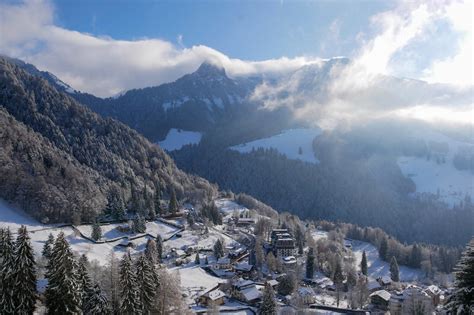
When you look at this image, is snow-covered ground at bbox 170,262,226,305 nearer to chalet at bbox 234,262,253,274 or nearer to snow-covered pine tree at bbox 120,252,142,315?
chalet at bbox 234,262,253,274

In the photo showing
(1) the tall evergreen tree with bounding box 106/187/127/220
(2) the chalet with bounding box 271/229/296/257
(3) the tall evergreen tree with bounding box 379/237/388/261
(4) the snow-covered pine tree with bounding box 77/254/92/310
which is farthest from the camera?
(3) the tall evergreen tree with bounding box 379/237/388/261

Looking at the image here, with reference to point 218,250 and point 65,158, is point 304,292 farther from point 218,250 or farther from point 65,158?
point 65,158

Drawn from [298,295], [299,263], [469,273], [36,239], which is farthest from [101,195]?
[469,273]

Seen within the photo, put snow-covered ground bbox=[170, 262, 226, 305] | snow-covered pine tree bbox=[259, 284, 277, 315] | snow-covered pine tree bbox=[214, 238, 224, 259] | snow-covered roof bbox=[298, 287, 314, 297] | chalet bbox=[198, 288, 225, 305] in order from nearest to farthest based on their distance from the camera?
snow-covered pine tree bbox=[259, 284, 277, 315], chalet bbox=[198, 288, 225, 305], snow-covered ground bbox=[170, 262, 226, 305], snow-covered roof bbox=[298, 287, 314, 297], snow-covered pine tree bbox=[214, 238, 224, 259]

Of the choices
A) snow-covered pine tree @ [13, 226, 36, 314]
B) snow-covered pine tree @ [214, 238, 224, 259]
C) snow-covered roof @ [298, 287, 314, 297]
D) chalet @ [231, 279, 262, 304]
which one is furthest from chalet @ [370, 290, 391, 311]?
snow-covered pine tree @ [13, 226, 36, 314]

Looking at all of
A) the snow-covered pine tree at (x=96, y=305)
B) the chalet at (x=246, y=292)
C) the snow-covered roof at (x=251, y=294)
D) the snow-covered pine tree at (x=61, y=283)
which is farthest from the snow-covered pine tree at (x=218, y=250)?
the snow-covered pine tree at (x=61, y=283)

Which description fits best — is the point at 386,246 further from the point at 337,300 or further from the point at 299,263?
the point at 337,300
